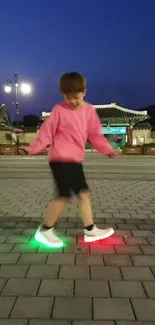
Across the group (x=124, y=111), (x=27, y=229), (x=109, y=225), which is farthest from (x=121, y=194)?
(x=124, y=111)

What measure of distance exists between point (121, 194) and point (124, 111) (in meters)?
45.5

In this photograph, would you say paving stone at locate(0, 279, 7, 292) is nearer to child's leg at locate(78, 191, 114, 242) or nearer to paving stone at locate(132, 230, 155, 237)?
child's leg at locate(78, 191, 114, 242)

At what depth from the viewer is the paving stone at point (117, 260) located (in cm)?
349

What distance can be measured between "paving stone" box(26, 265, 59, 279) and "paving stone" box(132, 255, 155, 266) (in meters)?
0.75

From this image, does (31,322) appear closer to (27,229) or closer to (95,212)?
(27,229)

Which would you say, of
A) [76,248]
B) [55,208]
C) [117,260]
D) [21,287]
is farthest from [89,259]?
[21,287]

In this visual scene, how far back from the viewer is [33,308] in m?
2.57

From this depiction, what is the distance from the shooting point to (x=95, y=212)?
5.98 meters

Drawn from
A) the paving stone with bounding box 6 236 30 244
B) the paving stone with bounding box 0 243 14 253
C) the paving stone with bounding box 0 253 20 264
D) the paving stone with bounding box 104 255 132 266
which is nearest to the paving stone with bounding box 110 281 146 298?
the paving stone with bounding box 104 255 132 266

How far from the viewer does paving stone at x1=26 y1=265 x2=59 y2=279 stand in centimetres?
318

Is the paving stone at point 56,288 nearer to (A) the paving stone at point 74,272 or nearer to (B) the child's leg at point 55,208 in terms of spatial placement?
(A) the paving stone at point 74,272

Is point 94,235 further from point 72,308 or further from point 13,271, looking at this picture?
point 72,308

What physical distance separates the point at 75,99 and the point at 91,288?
6.08ft

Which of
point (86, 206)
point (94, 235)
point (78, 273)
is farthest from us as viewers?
point (94, 235)
